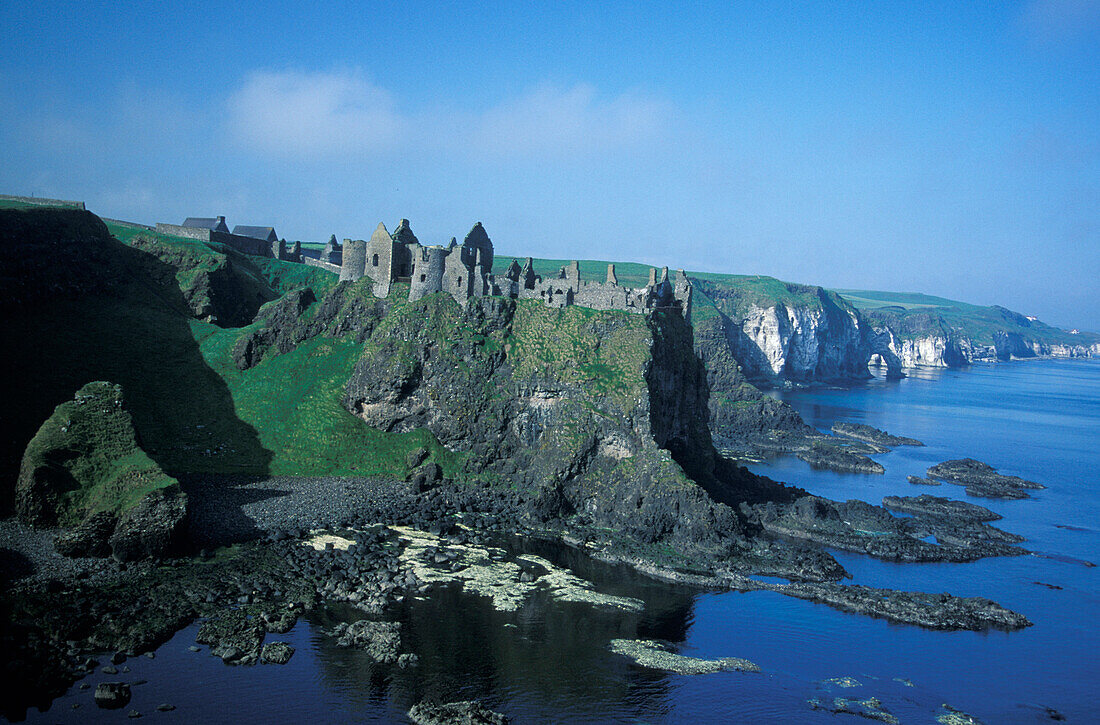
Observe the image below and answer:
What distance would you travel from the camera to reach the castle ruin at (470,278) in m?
65.4

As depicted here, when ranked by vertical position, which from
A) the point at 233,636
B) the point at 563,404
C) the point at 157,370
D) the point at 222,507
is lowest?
the point at 233,636

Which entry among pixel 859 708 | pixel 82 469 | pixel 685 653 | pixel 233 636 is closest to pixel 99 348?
pixel 82 469

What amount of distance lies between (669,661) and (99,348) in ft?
168

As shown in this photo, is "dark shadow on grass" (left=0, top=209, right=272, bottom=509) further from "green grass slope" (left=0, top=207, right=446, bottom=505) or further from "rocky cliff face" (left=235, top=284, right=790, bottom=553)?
"rocky cliff face" (left=235, top=284, right=790, bottom=553)

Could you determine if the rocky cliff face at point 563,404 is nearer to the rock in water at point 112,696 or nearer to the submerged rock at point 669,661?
the submerged rock at point 669,661

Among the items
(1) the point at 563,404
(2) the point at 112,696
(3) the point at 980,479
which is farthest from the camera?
(3) the point at 980,479

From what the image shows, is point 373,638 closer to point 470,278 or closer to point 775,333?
point 470,278

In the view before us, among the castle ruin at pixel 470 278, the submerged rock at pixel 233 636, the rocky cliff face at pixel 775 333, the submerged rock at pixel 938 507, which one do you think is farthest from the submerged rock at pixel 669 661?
the rocky cliff face at pixel 775 333

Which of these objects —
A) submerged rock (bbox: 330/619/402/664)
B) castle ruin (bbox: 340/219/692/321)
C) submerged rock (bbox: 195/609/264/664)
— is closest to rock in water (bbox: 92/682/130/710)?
submerged rock (bbox: 195/609/264/664)

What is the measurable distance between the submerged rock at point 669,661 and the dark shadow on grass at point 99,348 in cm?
3242

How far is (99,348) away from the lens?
6072cm

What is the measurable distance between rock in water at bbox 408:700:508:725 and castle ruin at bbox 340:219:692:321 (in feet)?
129

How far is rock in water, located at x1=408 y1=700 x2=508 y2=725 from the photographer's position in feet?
99.7

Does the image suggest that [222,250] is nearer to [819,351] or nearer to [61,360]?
[61,360]
